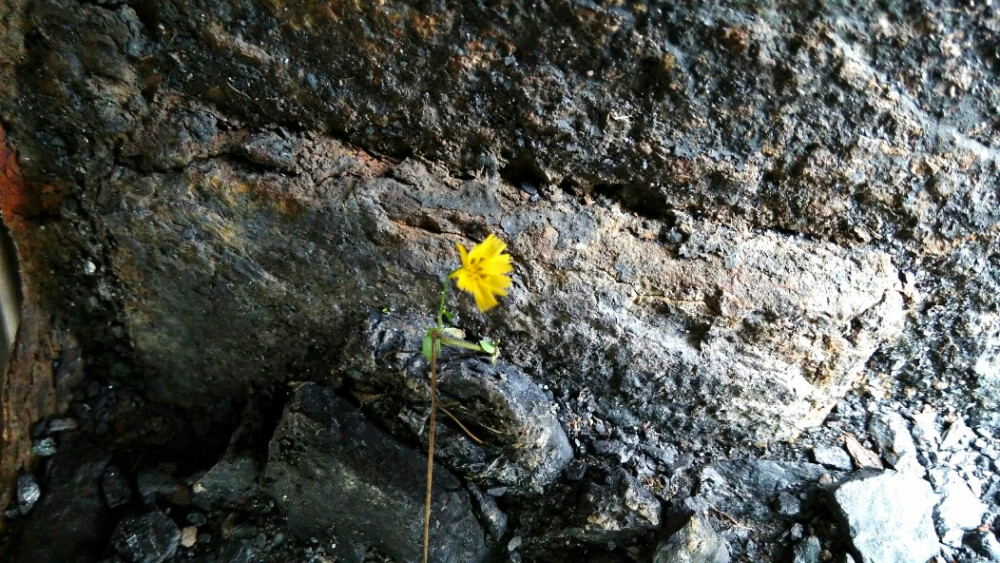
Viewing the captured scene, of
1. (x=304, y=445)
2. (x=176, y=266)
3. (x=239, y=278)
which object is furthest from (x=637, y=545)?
(x=176, y=266)

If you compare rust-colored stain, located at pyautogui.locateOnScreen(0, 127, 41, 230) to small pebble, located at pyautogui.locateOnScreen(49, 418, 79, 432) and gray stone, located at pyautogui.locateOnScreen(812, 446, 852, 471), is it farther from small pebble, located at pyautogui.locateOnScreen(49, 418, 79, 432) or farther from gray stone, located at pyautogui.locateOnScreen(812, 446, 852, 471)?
gray stone, located at pyautogui.locateOnScreen(812, 446, 852, 471)

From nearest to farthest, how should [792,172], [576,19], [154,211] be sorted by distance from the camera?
[576,19] → [792,172] → [154,211]

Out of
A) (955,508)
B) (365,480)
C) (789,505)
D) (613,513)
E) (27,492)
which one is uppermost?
(955,508)

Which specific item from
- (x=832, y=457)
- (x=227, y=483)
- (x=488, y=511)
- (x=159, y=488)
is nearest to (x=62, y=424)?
(x=159, y=488)

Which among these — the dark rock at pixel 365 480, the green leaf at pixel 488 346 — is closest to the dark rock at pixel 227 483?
the dark rock at pixel 365 480

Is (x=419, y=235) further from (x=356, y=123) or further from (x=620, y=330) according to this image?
(x=620, y=330)

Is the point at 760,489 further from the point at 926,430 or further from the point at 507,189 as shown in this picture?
the point at 507,189

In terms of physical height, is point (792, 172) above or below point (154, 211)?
above

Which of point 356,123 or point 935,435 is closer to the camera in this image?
point 356,123
